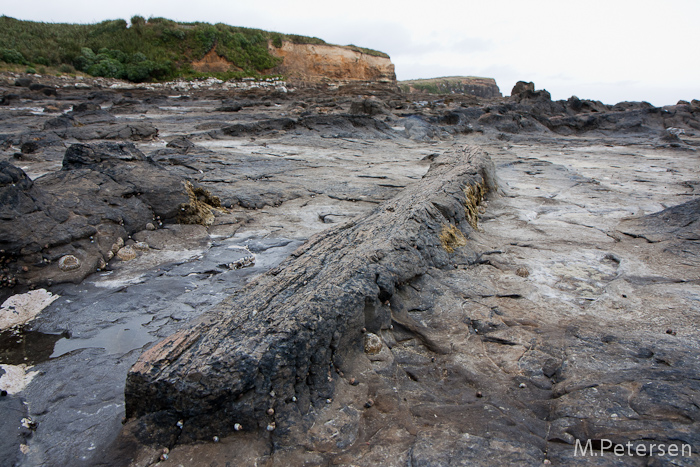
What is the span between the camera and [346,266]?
2.20 m

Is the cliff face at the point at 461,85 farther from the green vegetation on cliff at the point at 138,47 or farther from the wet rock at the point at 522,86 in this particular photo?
the wet rock at the point at 522,86

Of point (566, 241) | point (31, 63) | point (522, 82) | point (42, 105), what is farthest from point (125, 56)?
point (566, 241)

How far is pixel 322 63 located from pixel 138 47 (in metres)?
12.3

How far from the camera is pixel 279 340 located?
65.9 inches

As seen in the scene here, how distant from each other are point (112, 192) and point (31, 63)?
23127mm

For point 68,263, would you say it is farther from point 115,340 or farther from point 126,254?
point 115,340

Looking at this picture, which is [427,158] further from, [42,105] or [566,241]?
[42,105]

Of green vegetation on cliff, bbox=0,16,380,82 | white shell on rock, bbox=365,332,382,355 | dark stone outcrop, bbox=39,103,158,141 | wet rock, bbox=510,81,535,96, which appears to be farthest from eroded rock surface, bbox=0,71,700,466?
green vegetation on cliff, bbox=0,16,380,82

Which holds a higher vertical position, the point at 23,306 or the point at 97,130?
the point at 97,130

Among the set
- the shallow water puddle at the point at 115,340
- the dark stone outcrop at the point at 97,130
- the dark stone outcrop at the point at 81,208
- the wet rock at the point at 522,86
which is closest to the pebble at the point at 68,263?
the dark stone outcrop at the point at 81,208

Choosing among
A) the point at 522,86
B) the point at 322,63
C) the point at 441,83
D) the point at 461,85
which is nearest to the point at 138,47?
the point at 322,63

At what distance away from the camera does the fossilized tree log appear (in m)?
1.55

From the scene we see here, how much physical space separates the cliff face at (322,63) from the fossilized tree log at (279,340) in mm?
27624

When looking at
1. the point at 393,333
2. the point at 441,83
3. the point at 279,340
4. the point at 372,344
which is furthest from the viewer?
the point at 441,83
